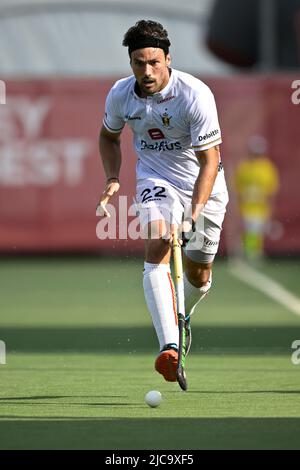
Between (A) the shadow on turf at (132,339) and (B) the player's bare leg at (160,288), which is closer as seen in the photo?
(B) the player's bare leg at (160,288)

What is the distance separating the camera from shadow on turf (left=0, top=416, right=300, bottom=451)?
725cm

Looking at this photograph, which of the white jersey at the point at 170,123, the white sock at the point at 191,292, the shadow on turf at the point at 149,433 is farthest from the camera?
the white sock at the point at 191,292

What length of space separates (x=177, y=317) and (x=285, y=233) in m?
17.7

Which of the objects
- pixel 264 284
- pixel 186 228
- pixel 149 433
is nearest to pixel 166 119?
pixel 186 228

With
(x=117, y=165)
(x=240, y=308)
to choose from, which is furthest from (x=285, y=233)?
(x=117, y=165)

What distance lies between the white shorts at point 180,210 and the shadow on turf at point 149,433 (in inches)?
67.0

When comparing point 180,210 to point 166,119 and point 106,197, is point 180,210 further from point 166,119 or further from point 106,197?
point 166,119

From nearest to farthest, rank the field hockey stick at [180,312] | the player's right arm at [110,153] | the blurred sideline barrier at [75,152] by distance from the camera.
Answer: the field hockey stick at [180,312]
the player's right arm at [110,153]
the blurred sideline barrier at [75,152]

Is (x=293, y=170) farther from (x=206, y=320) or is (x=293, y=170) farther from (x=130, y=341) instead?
(x=130, y=341)

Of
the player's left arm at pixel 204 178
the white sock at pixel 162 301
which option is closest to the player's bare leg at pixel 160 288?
the white sock at pixel 162 301

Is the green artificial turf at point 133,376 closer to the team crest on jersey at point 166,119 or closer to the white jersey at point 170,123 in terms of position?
the white jersey at point 170,123

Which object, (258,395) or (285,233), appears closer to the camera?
(258,395)

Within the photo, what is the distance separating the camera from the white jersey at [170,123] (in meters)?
9.22

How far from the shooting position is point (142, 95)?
30.7 ft
